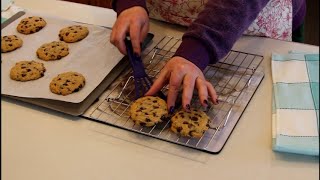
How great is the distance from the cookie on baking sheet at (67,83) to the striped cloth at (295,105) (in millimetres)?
346

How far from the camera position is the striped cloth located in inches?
23.1

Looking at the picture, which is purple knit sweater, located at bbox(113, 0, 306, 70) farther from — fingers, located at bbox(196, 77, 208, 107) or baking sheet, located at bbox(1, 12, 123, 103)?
baking sheet, located at bbox(1, 12, 123, 103)

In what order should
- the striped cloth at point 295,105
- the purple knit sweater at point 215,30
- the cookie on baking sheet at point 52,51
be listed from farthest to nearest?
the cookie on baking sheet at point 52,51
the purple knit sweater at point 215,30
the striped cloth at point 295,105

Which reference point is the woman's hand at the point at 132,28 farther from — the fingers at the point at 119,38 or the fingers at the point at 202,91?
the fingers at the point at 202,91

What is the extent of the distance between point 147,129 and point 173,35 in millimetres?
330

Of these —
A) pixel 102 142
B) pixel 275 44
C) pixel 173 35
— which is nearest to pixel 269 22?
pixel 275 44

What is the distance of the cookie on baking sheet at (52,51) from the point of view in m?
0.85

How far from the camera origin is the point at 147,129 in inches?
26.4

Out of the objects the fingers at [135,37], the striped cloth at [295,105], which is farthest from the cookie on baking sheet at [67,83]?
the striped cloth at [295,105]

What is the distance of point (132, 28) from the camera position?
83 centimetres

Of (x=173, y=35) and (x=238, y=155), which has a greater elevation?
(x=173, y=35)

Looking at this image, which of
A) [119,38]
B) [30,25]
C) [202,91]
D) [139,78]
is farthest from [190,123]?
[30,25]

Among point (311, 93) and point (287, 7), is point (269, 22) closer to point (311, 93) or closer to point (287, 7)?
point (287, 7)

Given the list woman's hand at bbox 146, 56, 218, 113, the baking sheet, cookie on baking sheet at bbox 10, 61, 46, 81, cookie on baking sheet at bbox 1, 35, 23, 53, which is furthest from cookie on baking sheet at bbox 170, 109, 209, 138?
cookie on baking sheet at bbox 1, 35, 23, 53
